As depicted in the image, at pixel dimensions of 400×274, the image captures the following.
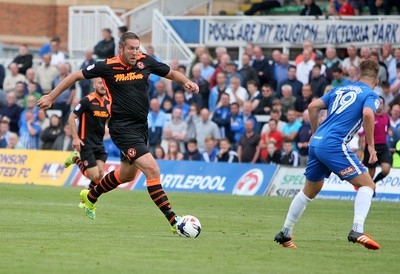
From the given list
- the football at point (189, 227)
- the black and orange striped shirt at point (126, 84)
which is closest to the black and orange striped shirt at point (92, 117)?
the black and orange striped shirt at point (126, 84)

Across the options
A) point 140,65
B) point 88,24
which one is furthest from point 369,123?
point 88,24

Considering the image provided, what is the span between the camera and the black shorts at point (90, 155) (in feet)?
67.4

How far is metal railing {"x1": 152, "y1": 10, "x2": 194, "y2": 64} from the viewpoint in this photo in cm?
3253

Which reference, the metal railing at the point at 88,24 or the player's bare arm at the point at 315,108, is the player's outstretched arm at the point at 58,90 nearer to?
the player's bare arm at the point at 315,108

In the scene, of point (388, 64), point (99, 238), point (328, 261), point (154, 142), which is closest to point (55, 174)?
point (154, 142)

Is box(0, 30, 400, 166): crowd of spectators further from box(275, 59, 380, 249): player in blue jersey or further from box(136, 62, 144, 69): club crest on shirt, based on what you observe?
box(275, 59, 380, 249): player in blue jersey

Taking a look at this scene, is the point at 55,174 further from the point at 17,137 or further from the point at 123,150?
the point at 123,150

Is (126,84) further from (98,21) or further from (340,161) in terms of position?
(98,21)

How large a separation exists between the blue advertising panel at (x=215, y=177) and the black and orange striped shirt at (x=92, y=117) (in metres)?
5.82

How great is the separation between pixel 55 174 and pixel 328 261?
1749 centimetres

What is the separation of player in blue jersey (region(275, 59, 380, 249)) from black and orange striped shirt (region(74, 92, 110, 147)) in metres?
7.42

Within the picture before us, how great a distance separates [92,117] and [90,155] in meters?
0.77

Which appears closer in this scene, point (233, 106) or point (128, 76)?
point (128, 76)

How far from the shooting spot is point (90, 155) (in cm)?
2056
